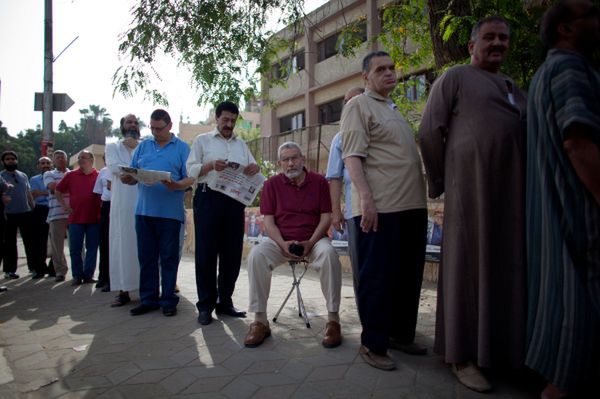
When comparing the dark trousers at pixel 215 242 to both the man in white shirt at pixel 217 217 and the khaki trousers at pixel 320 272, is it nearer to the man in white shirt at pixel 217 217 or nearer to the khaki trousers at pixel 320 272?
the man in white shirt at pixel 217 217

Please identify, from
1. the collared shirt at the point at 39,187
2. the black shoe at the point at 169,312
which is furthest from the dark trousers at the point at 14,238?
the black shoe at the point at 169,312

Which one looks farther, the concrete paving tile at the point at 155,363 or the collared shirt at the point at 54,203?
the collared shirt at the point at 54,203

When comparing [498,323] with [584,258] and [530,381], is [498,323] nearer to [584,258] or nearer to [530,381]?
[530,381]

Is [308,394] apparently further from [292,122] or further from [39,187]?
[292,122]

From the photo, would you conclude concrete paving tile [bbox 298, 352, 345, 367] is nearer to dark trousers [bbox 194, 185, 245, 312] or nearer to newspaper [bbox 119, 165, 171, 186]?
dark trousers [bbox 194, 185, 245, 312]

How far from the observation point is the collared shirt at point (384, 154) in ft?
9.89

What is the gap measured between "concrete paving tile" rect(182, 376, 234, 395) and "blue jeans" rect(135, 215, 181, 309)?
1948 mm

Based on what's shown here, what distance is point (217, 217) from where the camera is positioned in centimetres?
432

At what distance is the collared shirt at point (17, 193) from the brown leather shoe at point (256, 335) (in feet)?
19.2

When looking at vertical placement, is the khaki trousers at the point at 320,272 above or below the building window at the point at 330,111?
below

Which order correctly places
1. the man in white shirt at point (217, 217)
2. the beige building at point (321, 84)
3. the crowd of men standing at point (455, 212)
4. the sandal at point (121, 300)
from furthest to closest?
the beige building at point (321, 84)
the sandal at point (121, 300)
the man in white shirt at point (217, 217)
the crowd of men standing at point (455, 212)

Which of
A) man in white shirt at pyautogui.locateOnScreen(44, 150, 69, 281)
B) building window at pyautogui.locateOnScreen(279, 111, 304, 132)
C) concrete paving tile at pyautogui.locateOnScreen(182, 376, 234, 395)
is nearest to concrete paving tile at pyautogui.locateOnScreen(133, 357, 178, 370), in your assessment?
concrete paving tile at pyautogui.locateOnScreen(182, 376, 234, 395)

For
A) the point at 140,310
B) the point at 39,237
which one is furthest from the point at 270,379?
the point at 39,237

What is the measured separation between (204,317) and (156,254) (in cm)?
98
